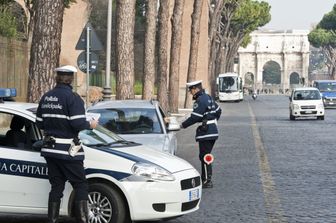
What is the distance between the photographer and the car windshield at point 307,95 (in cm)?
3938

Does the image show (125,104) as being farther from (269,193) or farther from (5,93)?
(5,93)

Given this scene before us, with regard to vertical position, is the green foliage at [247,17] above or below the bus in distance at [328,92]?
above

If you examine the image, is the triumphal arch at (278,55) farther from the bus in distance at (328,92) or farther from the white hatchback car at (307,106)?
the white hatchback car at (307,106)

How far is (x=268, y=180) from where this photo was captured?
14.6m

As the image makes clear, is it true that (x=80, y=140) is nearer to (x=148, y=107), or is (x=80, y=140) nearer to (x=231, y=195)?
(x=231, y=195)

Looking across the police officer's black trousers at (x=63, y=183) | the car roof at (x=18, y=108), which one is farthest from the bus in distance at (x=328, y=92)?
the police officer's black trousers at (x=63, y=183)

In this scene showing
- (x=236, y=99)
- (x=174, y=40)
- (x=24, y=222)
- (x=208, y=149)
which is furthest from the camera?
(x=236, y=99)

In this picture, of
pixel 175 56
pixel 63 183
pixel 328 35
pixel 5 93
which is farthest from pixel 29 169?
pixel 328 35

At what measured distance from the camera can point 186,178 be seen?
9.52 meters

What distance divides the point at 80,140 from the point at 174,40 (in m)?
32.8

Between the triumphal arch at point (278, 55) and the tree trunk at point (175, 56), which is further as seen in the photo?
the triumphal arch at point (278, 55)

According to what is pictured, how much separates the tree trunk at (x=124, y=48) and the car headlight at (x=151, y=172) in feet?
54.5

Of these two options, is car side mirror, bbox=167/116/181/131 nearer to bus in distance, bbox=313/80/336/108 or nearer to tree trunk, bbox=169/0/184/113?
tree trunk, bbox=169/0/184/113

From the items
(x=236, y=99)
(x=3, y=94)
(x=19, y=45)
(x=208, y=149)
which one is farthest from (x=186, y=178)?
(x=236, y=99)
